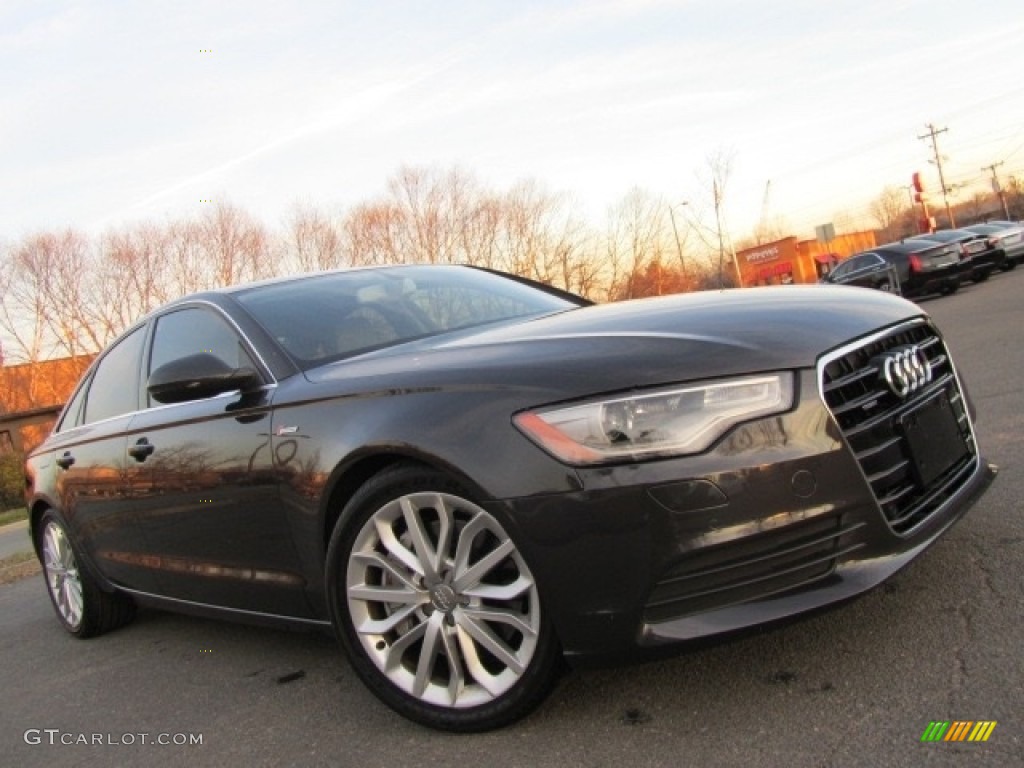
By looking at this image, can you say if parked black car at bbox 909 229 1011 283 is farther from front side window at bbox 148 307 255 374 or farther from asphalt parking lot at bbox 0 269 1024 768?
front side window at bbox 148 307 255 374

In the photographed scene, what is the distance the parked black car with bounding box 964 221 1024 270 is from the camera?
20.0m

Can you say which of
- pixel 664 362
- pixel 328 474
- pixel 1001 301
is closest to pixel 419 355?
pixel 328 474

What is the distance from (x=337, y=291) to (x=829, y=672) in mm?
2289

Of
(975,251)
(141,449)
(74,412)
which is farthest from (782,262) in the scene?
(141,449)

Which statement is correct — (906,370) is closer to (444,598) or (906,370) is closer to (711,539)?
(711,539)

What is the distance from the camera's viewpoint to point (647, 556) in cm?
224

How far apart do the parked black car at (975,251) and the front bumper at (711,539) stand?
17682mm

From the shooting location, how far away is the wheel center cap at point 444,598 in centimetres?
261

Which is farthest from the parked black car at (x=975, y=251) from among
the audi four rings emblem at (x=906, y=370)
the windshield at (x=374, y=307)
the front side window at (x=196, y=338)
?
the front side window at (x=196, y=338)

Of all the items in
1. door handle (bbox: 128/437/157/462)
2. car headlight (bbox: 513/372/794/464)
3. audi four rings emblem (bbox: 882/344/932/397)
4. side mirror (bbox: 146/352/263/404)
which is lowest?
audi four rings emblem (bbox: 882/344/932/397)

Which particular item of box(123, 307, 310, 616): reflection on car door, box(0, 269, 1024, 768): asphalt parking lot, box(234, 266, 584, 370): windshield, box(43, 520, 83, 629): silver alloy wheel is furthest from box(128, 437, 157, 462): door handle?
box(43, 520, 83, 629): silver alloy wheel

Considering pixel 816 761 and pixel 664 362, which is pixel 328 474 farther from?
pixel 816 761

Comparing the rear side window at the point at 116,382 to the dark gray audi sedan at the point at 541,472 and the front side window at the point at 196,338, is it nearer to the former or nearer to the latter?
the front side window at the point at 196,338

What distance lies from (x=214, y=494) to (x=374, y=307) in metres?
0.93
